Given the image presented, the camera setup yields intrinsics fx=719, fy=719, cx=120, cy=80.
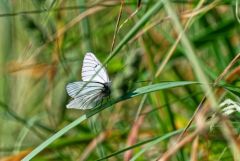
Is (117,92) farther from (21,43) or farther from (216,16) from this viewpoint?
(21,43)

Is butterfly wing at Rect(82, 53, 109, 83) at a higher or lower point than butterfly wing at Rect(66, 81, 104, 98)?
higher

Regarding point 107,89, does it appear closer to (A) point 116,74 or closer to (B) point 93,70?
(B) point 93,70

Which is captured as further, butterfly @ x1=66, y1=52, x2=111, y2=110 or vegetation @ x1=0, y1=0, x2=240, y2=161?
vegetation @ x1=0, y1=0, x2=240, y2=161

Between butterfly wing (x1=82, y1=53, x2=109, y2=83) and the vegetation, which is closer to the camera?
butterfly wing (x1=82, y1=53, x2=109, y2=83)

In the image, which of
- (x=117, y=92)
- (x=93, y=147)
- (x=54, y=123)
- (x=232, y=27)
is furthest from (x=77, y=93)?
(x=232, y=27)

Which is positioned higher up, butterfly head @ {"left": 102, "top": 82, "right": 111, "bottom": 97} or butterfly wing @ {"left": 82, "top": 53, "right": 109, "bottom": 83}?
butterfly wing @ {"left": 82, "top": 53, "right": 109, "bottom": 83}
